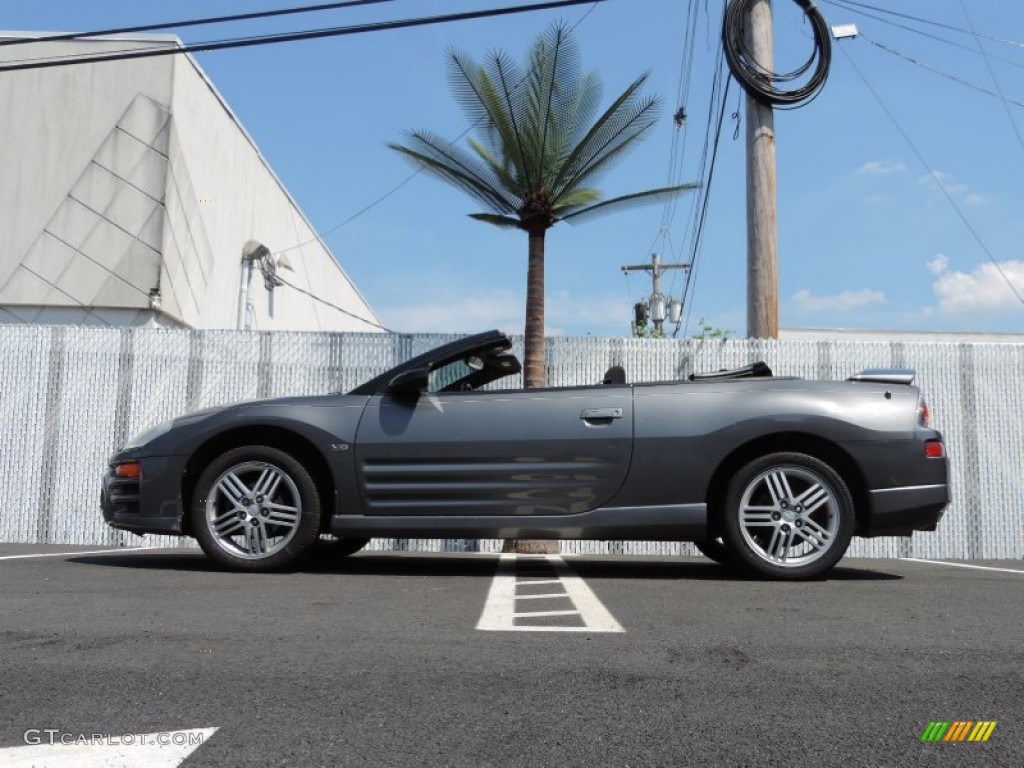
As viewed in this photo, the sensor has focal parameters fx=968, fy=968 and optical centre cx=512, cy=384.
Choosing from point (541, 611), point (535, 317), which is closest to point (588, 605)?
point (541, 611)

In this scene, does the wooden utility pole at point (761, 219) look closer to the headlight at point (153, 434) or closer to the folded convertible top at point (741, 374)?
the folded convertible top at point (741, 374)

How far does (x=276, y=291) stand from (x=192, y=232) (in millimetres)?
6952

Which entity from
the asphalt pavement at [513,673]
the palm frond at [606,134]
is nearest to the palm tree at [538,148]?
the palm frond at [606,134]

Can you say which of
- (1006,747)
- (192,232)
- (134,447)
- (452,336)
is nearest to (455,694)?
(1006,747)

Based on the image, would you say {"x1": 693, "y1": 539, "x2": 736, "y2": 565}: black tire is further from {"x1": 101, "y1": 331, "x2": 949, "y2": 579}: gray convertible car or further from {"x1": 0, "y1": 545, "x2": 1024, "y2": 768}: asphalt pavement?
{"x1": 0, "y1": 545, "x2": 1024, "y2": 768}: asphalt pavement

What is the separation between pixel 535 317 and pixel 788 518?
5.26m

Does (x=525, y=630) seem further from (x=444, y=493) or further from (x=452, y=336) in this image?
(x=452, y=336)

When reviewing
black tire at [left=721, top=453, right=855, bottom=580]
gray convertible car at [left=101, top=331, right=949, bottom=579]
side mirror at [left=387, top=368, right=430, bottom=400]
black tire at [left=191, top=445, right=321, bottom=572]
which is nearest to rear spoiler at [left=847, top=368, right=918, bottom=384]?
gray convertible car at [left=101, top=331, right=949, bottom=579]

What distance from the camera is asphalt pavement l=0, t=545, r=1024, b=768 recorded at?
80.8 inches

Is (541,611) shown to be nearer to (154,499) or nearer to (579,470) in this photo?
(579,470)

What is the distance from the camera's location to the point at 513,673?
266cm

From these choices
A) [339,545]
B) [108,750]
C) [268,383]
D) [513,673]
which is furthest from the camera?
[268,383]

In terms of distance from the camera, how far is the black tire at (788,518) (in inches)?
198

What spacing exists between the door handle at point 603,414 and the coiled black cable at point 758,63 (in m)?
6.79
